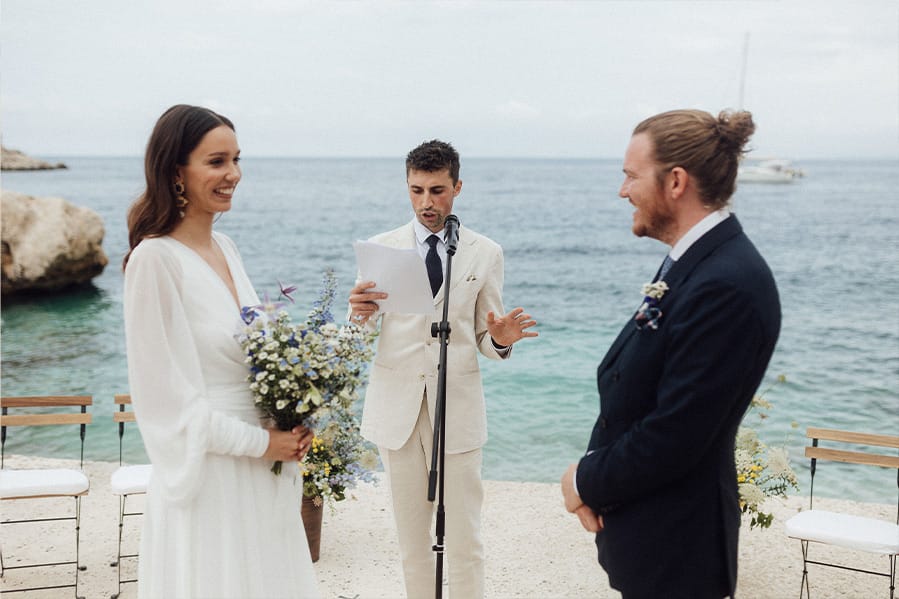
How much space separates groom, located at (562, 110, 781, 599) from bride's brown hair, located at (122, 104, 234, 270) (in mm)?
1366

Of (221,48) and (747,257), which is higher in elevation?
(221,48)

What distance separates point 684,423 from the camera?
79.6 inches

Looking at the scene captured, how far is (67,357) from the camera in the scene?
573 inches

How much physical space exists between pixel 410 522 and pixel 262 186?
58.3 m

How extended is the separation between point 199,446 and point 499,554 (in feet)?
11.5

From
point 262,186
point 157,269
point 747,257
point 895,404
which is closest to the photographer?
point 747,257

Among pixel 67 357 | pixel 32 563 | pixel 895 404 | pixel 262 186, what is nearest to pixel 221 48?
pixel 262 186

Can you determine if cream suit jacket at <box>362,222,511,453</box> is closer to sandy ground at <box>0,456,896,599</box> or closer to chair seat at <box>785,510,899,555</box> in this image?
sandy ground at <box>0,456,896,599</box>

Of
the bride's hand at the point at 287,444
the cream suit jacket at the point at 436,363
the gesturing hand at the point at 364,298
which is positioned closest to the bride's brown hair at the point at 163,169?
the bride's hand at the point at 287,444

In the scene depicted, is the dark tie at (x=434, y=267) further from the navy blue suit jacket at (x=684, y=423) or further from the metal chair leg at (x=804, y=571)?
the metal chair leg at (x=804, y=571)

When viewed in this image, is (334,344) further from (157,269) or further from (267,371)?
(157,269)

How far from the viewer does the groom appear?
2006 mm

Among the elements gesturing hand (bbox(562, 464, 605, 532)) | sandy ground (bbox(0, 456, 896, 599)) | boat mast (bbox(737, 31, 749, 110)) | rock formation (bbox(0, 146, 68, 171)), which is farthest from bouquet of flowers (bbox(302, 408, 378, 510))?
rock formation (bbox(0, 146, 68, 171))

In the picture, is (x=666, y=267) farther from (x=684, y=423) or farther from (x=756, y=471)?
(x=756, y=471)
